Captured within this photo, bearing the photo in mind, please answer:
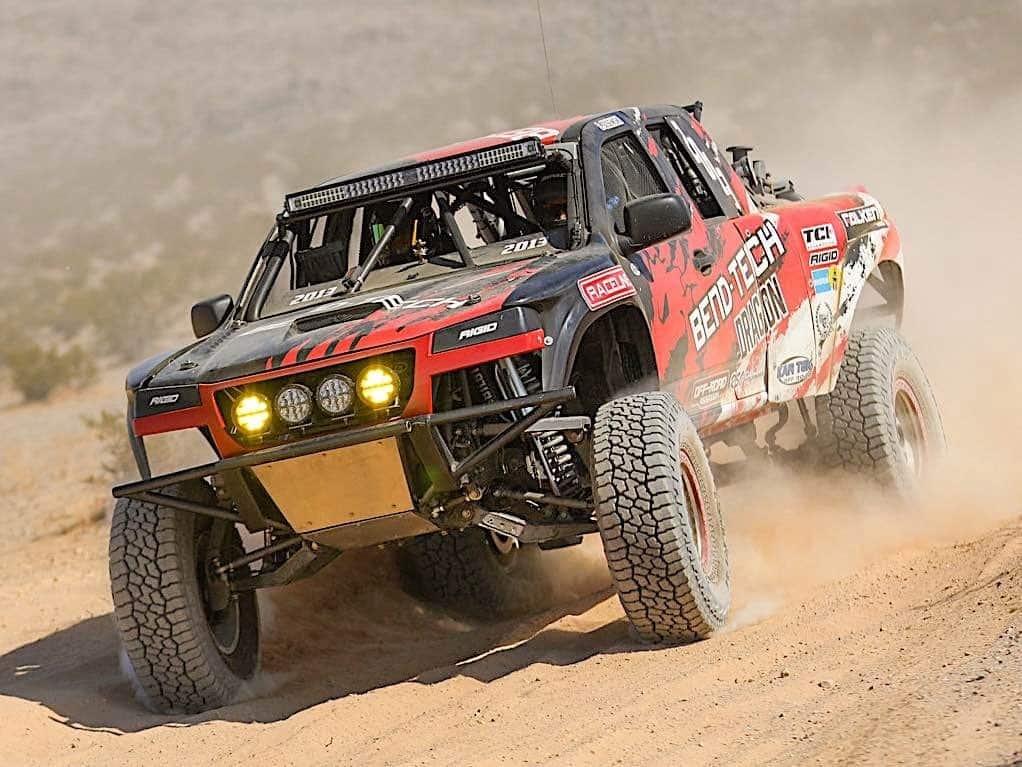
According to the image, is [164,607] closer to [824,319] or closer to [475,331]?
[475,331]

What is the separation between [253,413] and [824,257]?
3.39 metres

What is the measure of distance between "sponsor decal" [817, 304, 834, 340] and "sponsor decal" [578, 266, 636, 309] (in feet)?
6.20

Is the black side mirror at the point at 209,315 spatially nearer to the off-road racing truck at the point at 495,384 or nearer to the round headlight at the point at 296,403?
the off-road racing truck at the point at 495,384

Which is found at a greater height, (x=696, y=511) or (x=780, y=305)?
(x=780, y=305)

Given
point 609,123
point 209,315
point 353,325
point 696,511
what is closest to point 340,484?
point 353,325

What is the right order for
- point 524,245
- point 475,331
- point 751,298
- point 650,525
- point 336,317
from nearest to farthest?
point 475,331, point 650,525, point 336,317, point 524,245, point 751,298

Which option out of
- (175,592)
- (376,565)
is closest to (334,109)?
(376,565)

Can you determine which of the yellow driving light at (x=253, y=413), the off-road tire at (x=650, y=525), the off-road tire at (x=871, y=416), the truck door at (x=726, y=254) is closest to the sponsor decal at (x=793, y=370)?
the truck door at (x=726, y=254)

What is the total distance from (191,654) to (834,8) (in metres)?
28.2

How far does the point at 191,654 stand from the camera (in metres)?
6.21

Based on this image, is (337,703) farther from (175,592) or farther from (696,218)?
(696,218)

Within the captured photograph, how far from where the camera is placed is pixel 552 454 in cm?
623

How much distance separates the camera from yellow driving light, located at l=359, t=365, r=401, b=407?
5.51 m

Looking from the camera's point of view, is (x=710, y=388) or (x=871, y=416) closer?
(x=710, y=388)
